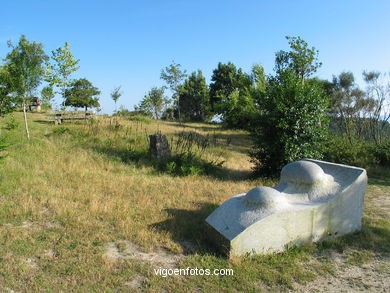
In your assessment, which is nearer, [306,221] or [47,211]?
[306,221]

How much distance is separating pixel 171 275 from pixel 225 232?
98 centimetres

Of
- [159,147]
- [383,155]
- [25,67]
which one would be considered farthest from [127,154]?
[383,155]

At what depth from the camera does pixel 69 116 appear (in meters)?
16.1

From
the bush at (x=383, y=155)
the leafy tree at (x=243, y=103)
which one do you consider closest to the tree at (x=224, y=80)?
the leafy tree at (x=243, y=103)

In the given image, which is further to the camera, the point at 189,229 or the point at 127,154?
the point at 127,154

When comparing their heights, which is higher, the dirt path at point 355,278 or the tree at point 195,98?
the tree at point 195,98

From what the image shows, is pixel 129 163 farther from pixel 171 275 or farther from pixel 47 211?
pixel 171 275

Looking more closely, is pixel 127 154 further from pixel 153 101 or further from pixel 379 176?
pixel 153 101

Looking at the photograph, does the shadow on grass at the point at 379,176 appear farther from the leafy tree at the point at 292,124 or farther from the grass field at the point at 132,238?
the leafy tree at the point at 292,124

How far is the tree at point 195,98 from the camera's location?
3834 centimetres

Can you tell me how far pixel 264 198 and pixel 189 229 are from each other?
149 cm

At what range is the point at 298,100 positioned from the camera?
8453mm

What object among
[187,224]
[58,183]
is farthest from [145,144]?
[187,224]

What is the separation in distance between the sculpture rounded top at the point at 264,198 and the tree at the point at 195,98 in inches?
1322
